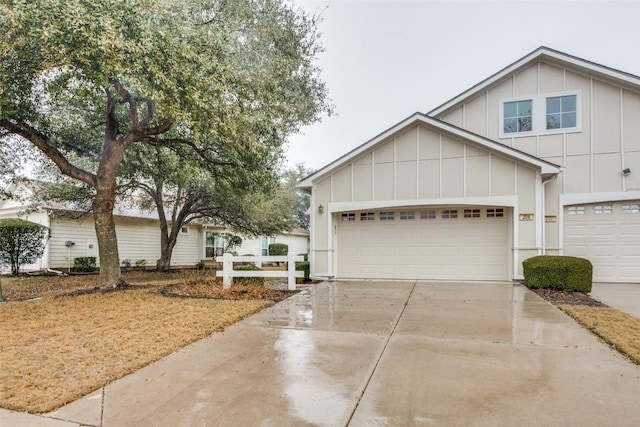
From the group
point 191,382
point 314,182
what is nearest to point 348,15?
point 314,182

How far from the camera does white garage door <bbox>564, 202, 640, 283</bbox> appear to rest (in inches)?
435

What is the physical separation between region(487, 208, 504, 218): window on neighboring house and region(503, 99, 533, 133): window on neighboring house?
2.95 metres

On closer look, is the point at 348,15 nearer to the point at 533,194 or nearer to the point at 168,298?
the point at 533,194

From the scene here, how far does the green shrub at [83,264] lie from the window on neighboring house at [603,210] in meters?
19.7

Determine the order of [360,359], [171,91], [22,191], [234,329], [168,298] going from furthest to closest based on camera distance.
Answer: [22,191] → [168,298] → [171,91] → [234,329] → [360,359]

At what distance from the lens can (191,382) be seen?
372 cm

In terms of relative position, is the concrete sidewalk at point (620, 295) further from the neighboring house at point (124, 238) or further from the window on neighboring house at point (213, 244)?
the window on neighboring house at point (213, 244)

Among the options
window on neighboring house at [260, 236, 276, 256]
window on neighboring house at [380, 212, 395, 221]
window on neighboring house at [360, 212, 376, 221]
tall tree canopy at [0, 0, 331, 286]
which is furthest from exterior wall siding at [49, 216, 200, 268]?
window on neighboring house at [380, 212, 395, 221]

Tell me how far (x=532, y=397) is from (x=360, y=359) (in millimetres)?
1742

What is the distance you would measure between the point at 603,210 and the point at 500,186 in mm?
3298

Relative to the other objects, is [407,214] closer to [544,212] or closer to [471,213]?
[471,213]

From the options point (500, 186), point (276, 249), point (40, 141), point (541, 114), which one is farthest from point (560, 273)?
point (276, 249)

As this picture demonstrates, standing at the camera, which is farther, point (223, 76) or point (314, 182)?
point (314, 182)

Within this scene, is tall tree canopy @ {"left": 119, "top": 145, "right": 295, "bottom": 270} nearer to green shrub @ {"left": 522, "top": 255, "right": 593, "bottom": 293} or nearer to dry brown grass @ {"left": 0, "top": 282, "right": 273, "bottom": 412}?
dry brown grass @ {"left": 0, "top": 282, "right": 273, "bottom": 412}
